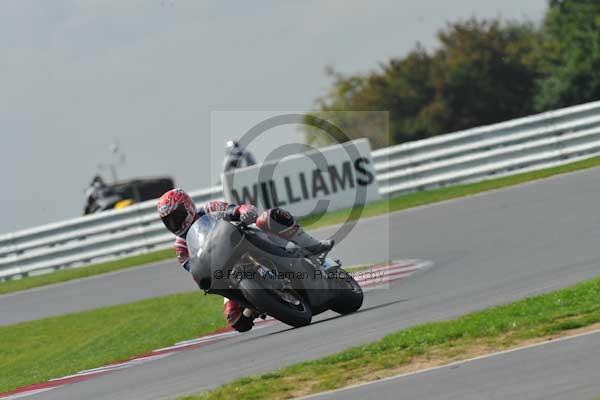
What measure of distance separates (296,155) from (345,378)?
52.0 ft

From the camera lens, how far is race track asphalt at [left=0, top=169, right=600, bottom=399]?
10.5 meters

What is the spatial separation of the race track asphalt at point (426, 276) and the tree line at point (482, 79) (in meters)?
30.2

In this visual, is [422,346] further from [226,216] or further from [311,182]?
[311,182]

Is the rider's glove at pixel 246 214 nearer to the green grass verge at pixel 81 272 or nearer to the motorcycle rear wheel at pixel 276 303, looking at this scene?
the motorcycle rear wheel at pixel 276 303

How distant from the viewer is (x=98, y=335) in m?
15.5

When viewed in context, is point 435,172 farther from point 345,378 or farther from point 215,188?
point 345,378

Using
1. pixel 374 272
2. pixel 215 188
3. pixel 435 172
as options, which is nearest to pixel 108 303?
pixel 374 272

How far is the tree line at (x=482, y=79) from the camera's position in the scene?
51.2 m

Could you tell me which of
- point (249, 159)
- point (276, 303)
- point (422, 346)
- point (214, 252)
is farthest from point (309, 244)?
point (249, 159)

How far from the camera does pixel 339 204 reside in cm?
2397

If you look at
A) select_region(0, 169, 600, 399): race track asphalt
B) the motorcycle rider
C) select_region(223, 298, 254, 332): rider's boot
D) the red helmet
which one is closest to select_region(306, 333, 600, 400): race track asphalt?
select_region(0, 169, 600, 399): race track asphalt

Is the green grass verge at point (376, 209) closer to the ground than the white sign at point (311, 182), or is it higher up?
closer to the ground

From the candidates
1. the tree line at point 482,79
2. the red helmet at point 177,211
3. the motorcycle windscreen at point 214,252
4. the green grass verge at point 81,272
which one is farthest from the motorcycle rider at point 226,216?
the tree line at point 482,79

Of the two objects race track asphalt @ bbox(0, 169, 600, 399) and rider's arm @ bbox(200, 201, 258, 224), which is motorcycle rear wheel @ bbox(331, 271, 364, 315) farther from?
rider's arm @ bbox(200, 201, 258, 224)
